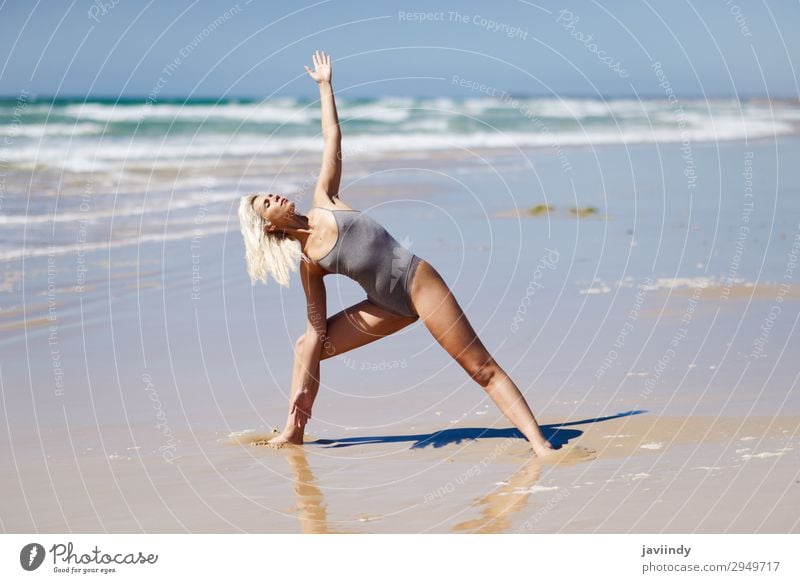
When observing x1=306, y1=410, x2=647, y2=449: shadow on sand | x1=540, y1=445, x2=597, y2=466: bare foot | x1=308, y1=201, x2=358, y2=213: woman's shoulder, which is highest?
x1=308, y1=201, x2=358, y2=213: woman's shoulder

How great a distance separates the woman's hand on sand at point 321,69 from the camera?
779 centimetres

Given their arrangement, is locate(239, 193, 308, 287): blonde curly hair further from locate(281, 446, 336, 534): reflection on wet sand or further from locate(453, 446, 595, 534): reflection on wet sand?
locate(453, 446, 595, 534): reflection on wet sand

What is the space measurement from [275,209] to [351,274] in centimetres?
68

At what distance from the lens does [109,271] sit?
14.0 metres

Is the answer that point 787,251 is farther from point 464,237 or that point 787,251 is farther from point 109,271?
point 109,271

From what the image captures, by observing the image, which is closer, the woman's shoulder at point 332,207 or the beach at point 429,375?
the beach at point 429,375

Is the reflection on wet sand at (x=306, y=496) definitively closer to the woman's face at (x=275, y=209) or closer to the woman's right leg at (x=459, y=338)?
the woman's right leg at (x=459, y=338)

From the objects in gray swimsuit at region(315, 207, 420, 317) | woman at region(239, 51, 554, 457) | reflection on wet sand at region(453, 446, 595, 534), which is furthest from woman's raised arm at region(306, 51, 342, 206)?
reflection on wet sand at region(453, 446, 595, 534)

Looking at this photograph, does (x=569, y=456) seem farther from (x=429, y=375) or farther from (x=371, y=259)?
(x=429, y=375)

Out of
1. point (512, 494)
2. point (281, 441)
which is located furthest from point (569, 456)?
point (281, 441)

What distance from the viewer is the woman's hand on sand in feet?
25.6

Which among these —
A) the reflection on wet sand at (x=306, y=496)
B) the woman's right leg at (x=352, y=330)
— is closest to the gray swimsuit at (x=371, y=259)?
the woman's right leg at (x=352, y=330)
